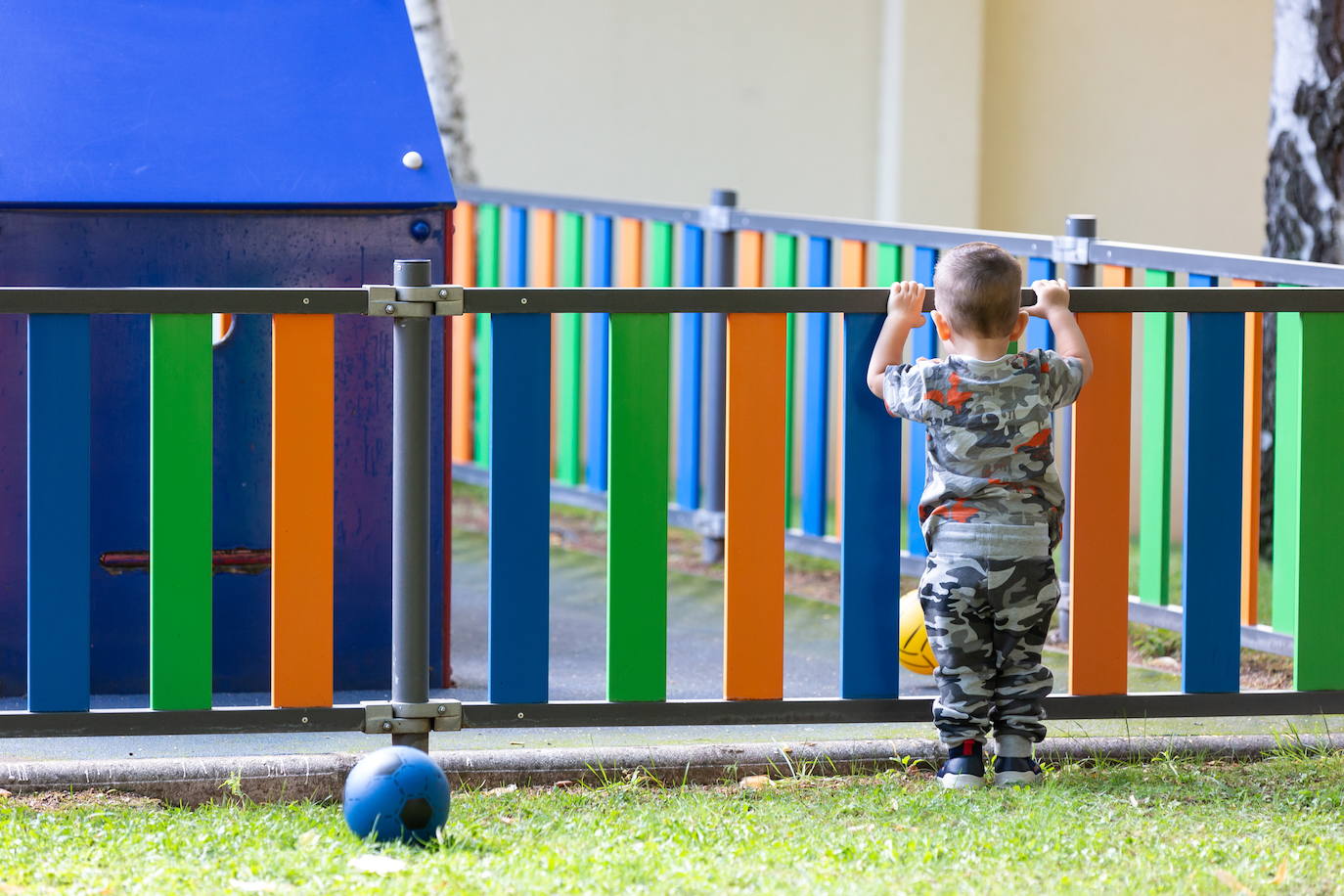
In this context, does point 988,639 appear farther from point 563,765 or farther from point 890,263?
point 890,263

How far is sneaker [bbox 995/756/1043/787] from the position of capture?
3.87 metres

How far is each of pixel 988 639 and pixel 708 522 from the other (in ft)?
9.66

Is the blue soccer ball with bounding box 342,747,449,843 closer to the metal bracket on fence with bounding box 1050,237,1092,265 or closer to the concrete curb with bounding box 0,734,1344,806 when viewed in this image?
the concrete curb with bounding box 0,734,1344,806

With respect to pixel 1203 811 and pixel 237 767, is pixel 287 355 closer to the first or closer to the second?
pixel 237 767

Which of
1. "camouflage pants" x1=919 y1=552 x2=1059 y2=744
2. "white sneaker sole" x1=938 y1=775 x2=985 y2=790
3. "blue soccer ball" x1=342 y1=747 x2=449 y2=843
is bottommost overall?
"white sneaker sole" x1=938 y1=775 x2=985 y2=790

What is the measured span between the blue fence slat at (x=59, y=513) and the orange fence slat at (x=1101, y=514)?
6.86 ft

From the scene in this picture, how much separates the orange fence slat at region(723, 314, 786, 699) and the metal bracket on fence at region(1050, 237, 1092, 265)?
1.91 metres

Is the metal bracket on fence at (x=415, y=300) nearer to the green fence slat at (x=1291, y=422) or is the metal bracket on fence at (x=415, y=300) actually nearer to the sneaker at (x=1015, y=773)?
the sneaker at (x=1015, y=773)

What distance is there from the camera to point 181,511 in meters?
3.77

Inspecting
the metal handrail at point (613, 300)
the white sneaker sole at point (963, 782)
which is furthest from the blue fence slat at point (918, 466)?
the white sneaker sole at point (963, 782)

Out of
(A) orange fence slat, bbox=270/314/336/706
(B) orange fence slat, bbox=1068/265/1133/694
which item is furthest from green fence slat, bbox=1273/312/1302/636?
(A) orange fence slat, bbox=270/314/336/706

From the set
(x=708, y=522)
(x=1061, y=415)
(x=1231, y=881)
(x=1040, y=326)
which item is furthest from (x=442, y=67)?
(x=1231, y=881)

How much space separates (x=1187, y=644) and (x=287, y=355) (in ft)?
6.75

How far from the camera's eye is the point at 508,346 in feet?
12.5
